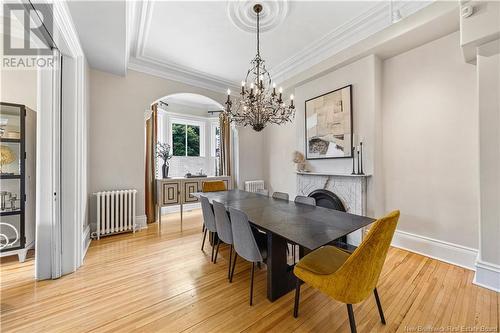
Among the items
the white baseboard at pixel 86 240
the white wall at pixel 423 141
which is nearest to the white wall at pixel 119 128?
the white baseboard at pixel 86 240

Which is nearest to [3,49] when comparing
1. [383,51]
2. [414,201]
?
[383,51]

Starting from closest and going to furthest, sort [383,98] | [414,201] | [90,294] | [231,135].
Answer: [90,294] → [414,201] → [383,98] → [231,135]

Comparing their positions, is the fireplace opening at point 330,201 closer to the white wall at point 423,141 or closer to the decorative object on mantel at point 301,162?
the white wall at point 423,141

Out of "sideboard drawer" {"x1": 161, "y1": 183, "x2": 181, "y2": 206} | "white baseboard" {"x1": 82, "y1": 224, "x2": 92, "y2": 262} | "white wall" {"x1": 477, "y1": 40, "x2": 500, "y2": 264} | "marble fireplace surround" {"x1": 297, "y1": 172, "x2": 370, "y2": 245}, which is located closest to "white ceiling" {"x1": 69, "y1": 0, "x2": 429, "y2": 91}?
"white wall" {"x1": 477, "y1": 40, "x2": 500, "y2": 264}

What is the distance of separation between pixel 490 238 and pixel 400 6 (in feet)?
8.73

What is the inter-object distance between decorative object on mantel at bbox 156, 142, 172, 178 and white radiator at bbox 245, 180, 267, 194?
194 cm

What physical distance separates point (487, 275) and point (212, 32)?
4.19m

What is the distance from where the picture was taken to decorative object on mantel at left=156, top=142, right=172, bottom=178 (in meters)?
4.18

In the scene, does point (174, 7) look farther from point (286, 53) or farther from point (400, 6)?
point (400, 6)

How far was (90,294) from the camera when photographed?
6.02ft

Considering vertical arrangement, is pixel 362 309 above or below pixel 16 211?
below

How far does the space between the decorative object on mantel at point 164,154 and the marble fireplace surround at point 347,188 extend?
2.84m

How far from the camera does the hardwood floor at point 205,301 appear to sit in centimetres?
148

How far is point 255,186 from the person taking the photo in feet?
17.1
